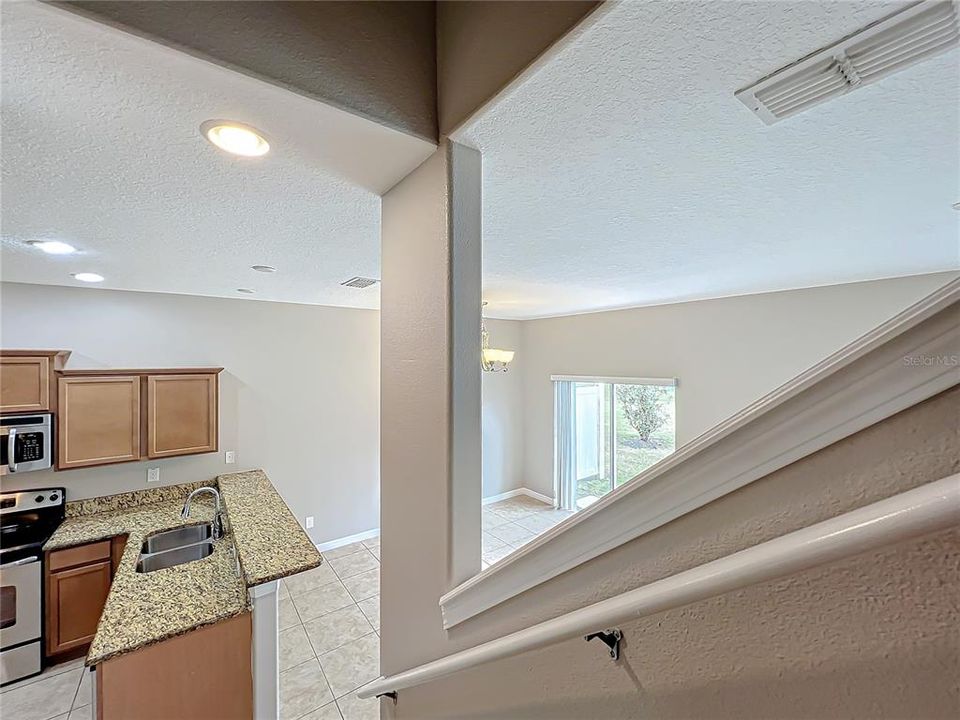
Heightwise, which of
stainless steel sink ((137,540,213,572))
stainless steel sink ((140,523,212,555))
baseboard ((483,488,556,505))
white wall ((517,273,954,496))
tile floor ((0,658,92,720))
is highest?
Answer: white wall ((517,273,954,496))

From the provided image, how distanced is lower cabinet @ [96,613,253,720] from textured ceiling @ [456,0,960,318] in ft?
7.83

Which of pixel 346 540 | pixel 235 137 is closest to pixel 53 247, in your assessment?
pixel 235 137

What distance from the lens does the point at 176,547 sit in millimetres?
2859

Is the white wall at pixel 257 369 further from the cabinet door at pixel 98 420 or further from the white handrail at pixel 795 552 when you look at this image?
the white handrail at pixel 795 552

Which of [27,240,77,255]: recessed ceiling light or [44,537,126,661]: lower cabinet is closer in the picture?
[27,240,77,255]: recessed ceiling light

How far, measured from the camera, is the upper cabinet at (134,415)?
9.37 ft

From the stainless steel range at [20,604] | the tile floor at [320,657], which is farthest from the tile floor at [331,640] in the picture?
the stainless steel range at [20,604]

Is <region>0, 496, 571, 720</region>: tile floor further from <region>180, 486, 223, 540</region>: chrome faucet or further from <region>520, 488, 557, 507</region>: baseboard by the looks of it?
<region>520, 488, 557, 507</region>: baseboard

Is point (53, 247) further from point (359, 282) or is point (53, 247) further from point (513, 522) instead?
point (513, 522)

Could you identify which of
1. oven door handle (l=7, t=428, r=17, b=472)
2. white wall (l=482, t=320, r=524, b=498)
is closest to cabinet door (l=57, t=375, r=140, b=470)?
oven door handle (l=7, t=428, r=17, b=472)

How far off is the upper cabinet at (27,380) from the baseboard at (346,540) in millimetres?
2661

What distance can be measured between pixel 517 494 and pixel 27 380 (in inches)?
213

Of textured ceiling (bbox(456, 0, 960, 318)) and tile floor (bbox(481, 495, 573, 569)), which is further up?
textured ceiling (bbox(456, 0, 960, 318))

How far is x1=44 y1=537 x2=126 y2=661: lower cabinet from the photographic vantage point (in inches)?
104
